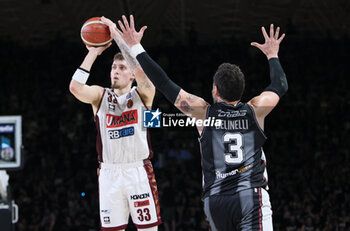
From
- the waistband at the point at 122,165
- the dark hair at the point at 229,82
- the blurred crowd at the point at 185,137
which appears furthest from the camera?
the blurred crowd at the point at 185,137

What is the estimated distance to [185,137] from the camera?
1180cm

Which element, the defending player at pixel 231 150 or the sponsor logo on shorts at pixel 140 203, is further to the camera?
the sponsor logo on shorts at pixel 140 203

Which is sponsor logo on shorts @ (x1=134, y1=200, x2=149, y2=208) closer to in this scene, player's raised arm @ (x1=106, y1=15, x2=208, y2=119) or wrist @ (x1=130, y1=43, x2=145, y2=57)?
player's raised arm @ (x1=106, y1=15, x2=208, y2=119)

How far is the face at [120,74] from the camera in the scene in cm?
576

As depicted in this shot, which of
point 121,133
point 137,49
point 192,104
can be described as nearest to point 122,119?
point 121,133

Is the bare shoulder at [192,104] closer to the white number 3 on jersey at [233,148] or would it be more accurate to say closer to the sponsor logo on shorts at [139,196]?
the white number 3 on jersey at [233,148]

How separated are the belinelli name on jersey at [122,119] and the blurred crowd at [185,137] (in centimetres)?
509

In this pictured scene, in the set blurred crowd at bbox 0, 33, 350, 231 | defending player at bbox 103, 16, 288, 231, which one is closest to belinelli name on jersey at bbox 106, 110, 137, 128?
defending player at bbox 103, 16, 288, 231

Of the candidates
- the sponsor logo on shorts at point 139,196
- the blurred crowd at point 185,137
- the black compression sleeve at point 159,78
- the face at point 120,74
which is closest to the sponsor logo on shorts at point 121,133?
the face at point 120,74

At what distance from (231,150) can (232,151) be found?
0.04ft

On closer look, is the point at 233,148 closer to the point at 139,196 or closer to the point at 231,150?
the point at 231,150

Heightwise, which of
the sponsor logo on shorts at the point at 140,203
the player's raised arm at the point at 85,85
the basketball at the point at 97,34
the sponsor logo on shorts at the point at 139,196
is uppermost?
the basketball at the point at 97,34

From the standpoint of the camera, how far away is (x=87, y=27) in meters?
5.66

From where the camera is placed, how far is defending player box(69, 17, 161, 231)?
5.38m
